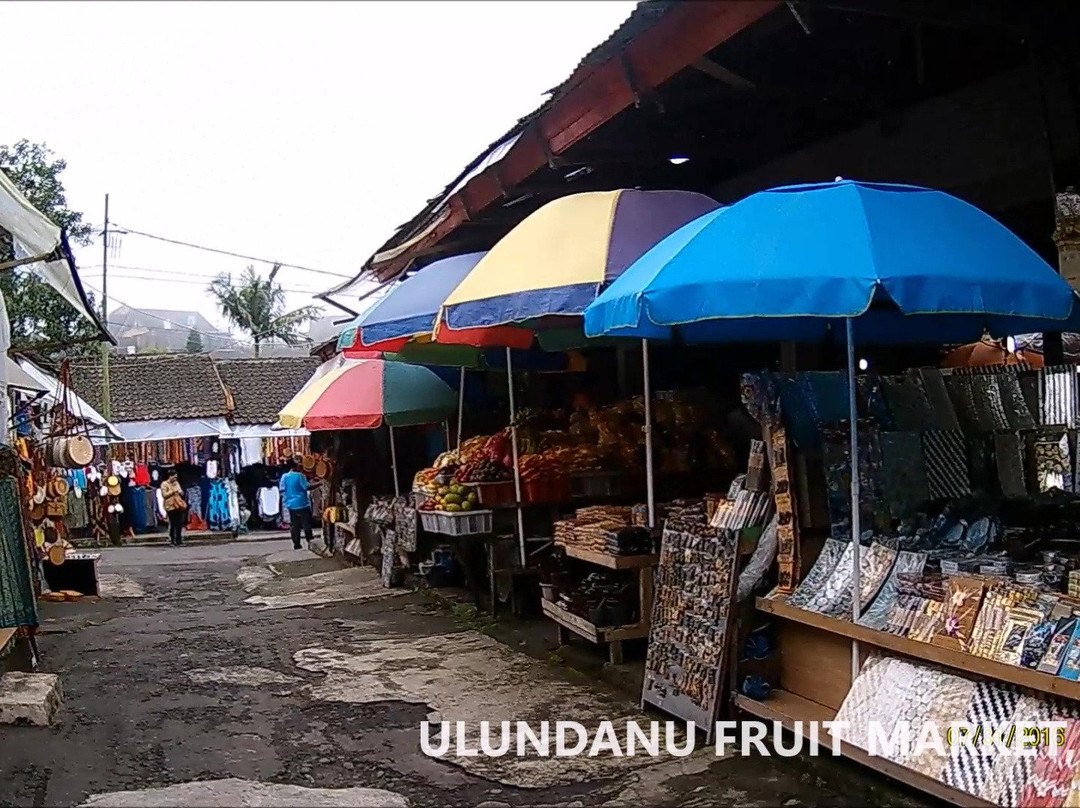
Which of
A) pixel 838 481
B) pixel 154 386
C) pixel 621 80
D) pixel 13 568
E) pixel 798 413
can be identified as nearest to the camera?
pixel 838 481

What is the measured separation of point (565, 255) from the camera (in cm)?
589

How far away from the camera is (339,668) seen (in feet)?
24.9

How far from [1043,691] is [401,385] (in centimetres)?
842

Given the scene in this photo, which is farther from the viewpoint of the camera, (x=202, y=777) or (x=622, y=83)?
(x=622, y=83)

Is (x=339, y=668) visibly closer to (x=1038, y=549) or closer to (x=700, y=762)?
(x=700, y=762)

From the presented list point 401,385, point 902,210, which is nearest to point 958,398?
point 902,210

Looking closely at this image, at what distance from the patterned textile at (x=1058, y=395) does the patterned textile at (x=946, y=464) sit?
402 millimetres

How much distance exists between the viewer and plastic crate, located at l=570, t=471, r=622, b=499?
7.82 m

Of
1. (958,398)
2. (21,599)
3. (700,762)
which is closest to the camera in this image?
(700,762)

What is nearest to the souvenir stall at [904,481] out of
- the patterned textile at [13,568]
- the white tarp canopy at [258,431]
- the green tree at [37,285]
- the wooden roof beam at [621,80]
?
the wooden roof beam at [621,80]

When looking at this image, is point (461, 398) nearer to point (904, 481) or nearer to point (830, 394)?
point (830, 394)

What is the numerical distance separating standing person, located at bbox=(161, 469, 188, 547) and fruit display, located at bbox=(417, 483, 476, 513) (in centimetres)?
1440

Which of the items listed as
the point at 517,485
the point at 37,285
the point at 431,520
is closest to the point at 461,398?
the point at 431,520

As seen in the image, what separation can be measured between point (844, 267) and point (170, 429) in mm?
22624
